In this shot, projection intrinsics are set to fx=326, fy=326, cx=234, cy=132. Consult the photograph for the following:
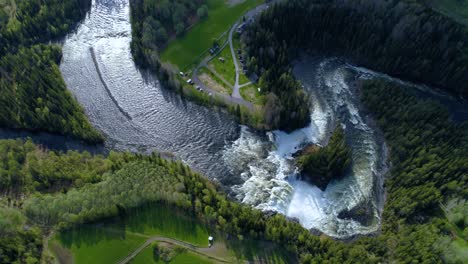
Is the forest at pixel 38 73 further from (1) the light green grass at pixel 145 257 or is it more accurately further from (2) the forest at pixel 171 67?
(1) the light green grass at pixel 145 257

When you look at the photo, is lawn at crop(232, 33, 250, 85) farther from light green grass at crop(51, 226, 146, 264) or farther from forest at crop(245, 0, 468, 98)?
light green grass at crop(51, 226, 146, 264)

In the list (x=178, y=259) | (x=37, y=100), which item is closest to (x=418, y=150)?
(x=178, y=259)

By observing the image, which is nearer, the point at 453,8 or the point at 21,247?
the point at 21,247

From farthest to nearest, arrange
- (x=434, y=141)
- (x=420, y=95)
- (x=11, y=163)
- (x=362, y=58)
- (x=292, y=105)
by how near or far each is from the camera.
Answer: (x=362, y=58) → (x=420, y=95) → (x=292, y=105) → (x=434, y=141) → (x=11, y=163)

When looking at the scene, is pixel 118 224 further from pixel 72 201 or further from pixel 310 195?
pixel 310 195

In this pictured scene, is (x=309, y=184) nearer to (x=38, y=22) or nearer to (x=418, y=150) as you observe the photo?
(x=418, y=150)

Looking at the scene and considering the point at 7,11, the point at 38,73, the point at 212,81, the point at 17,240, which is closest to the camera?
the point at 17,240

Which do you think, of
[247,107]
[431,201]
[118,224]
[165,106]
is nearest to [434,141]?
[431,201]
